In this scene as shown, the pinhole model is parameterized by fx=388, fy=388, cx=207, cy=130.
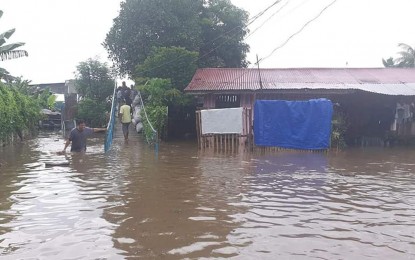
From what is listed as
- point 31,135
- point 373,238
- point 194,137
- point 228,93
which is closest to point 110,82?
point 31,135

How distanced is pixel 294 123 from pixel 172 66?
7.75 m

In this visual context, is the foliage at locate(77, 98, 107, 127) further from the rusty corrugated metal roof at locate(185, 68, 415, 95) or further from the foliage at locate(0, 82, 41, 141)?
the rusty corrugated metal roof at locate(185, 68, 415, 95)

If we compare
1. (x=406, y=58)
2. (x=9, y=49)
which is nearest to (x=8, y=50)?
(x=9, y=49)

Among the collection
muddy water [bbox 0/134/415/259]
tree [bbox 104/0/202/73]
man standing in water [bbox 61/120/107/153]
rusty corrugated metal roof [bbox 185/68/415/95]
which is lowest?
muddy water [bbox 0/134/415/259]

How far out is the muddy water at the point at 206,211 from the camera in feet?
13.6

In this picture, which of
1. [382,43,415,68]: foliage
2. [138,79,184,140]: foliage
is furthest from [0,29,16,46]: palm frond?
[382,43,415,68]: foliage

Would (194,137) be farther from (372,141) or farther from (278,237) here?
(278,237)

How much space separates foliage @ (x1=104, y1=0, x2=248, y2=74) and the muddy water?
12376mm

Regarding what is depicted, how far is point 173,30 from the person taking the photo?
69.6ft

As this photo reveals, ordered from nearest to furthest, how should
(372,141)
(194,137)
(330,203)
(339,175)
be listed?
(330,203) < (339,175) < (372,141) < (194,137)

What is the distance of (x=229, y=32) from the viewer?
24016 mm

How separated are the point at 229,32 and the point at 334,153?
43.3 feet

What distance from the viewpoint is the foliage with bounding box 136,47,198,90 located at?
725 inches

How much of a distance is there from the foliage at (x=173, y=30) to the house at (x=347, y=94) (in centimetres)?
393
